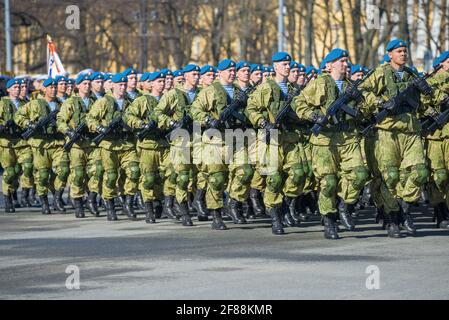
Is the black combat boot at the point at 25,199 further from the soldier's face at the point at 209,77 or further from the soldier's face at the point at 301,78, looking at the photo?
the soldier's face at the point at 301,78

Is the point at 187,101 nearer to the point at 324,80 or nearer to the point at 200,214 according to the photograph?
the point at 200,214

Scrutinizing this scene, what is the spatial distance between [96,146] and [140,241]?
358 centimetres

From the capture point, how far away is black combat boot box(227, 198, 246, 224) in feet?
51.6

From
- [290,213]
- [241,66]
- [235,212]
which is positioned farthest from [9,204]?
[290,213]

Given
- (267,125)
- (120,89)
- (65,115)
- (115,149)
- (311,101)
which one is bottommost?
(115,149)

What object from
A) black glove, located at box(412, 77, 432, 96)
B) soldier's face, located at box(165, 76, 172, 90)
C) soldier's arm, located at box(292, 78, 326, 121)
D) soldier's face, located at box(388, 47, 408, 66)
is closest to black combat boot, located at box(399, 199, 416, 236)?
black glove, located at box(412, 77, 432, 96)

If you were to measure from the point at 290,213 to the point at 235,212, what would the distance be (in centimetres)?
76

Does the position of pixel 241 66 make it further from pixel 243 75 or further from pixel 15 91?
pixel 15 91

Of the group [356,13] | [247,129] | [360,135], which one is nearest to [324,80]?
[360,135]

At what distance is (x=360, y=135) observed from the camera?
14.2 meters

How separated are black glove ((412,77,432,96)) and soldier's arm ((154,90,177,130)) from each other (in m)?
3.60

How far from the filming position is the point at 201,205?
1620 cm

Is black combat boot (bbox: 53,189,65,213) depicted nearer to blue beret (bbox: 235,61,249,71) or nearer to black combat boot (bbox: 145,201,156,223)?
black combat boot (bbox: 145,201,156,223)

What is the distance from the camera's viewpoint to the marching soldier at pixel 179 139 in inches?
617
